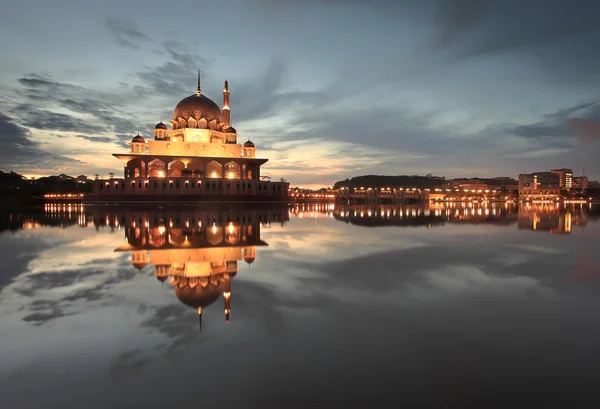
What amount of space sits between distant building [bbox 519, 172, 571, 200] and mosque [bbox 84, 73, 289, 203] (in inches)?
4414

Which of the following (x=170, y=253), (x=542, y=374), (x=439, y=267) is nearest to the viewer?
(x=542, y=374)

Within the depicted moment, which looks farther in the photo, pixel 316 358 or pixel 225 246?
pixel 225 246

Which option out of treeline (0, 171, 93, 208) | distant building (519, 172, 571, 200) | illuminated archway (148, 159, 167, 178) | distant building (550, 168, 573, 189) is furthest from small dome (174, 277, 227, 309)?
distant building (550, 168, 573, 189)

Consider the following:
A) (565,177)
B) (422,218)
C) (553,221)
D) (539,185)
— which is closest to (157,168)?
(422,218)

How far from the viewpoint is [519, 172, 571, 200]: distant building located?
131625mm

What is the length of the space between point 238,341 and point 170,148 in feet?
179

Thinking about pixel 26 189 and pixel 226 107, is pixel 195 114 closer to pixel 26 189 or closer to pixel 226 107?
pixel 226 107

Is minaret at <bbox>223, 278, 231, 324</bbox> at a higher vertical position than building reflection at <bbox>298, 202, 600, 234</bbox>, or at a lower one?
higher

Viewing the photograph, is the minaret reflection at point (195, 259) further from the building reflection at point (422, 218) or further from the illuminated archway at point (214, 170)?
the illuminated archway at point (214, 170)

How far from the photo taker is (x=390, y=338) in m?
3.79

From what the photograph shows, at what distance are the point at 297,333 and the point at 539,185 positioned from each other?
16099 centimetres

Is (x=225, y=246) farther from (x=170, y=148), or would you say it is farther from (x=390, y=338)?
(x=170, y=148)

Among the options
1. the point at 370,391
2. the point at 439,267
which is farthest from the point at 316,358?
the point at 439,267

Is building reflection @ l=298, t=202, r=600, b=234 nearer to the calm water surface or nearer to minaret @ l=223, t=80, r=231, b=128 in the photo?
the calm water surface
